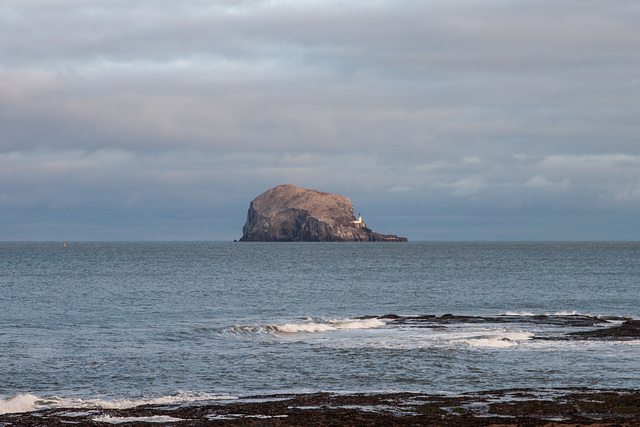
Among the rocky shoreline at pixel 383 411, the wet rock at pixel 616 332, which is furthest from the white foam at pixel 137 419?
the wet rock at pixel 616 332

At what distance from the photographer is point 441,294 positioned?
6825cm

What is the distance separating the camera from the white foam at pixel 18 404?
19.2 meters

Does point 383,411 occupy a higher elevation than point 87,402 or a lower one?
higher

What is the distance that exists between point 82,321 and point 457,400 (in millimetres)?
31958

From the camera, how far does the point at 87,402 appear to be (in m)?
20.3

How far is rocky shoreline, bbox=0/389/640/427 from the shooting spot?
55.0 feet

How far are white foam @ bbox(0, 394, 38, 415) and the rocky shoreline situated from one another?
0.75m

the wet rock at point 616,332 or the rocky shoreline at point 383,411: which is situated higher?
the rocky shoreline at point 383,411

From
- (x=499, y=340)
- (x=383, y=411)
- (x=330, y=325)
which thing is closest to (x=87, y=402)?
(x=383, y=411)

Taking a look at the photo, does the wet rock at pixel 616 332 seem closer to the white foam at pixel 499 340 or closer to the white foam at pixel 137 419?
the white foam at pixel 499 340

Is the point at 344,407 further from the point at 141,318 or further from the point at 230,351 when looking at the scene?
the point at 141,318

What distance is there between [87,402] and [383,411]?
935 centimetres

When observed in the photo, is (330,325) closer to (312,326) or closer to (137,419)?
(312,326)

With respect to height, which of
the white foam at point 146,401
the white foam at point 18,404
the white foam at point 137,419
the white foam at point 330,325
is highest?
the white foam at point 137,419
